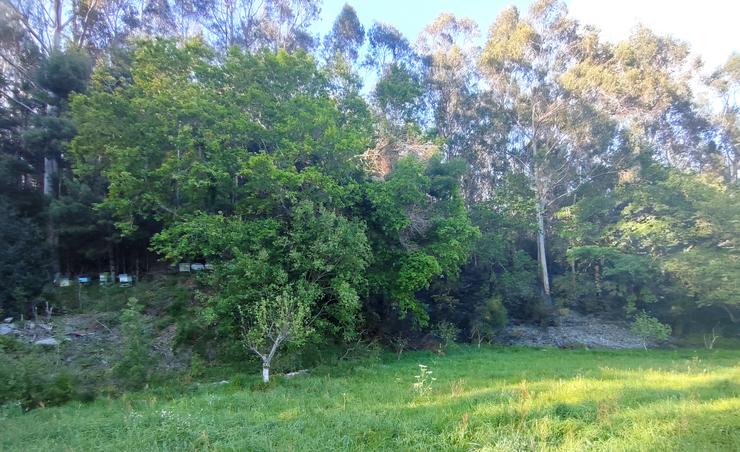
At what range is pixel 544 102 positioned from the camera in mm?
23703

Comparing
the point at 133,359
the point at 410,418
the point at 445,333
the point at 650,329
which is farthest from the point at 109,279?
the point at 650,329

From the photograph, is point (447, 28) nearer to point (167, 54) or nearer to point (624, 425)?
point (167, 54)

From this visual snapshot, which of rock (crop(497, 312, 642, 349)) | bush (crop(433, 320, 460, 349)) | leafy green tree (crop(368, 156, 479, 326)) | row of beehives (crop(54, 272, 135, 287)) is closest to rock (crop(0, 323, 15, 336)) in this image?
row of beehives (crop(54, 272, 135, 287))

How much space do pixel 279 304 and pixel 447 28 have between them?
79.7 ft

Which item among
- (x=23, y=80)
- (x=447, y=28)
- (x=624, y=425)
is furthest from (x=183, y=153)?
(x=447, y=28)

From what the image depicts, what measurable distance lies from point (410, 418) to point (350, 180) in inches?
368

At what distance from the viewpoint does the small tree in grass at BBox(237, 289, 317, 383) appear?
9633mm

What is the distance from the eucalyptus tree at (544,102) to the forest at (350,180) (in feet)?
0.40

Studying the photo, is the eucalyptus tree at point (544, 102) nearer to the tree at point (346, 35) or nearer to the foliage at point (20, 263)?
the tree at point (346, 35)

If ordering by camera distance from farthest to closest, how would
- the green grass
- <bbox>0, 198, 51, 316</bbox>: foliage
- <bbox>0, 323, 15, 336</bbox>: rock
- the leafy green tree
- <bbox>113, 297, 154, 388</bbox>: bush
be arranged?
<bbox>0, 198, 51, 316</bbox>: foliage
the leafy green tree
<bbox>0, 323, 15, 336</bbox>: rock
<bbox>113, 297, 154, 388</bbox>: bush
the green grass

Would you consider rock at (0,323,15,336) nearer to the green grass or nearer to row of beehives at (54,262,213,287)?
row of beehives at (54,262,213,287)

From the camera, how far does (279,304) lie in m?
9.92

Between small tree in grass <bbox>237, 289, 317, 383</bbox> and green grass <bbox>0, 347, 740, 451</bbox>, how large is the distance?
1.13 m

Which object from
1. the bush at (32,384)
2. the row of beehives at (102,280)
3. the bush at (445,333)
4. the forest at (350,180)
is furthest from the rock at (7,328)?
the bush at (445,333)
